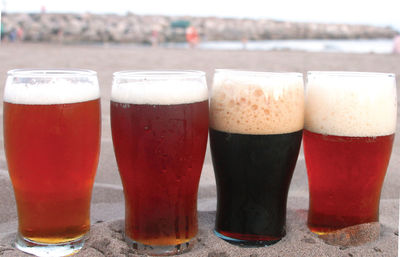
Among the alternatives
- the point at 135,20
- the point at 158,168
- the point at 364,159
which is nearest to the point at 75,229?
the point at 158,168

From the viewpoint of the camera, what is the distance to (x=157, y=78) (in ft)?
4.65

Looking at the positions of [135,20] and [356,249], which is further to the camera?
[135,20]

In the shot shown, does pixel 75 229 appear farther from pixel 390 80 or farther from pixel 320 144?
pixel 390 80

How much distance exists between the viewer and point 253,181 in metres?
1.54

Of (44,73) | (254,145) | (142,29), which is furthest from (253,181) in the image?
Result: (142,29)

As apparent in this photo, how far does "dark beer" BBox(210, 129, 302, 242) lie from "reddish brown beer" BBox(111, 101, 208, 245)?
11cm

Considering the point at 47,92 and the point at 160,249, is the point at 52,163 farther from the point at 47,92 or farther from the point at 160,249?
the point at 160,249

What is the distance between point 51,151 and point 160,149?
1.10 feet

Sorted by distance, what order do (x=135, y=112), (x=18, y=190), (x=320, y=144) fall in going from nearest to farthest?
(x=135, y=112), (x=18, y=190), (x=320, y=144)

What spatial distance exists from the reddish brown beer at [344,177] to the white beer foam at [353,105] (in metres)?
0.03

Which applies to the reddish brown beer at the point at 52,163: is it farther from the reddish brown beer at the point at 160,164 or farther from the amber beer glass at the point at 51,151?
the reddish brown beer at the point at 160,164

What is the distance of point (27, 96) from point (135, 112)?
335 mm

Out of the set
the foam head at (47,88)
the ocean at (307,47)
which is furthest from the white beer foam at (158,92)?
the ocean at (307,47)

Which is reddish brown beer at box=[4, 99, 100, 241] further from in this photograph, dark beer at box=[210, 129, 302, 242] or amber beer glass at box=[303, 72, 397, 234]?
amber beer glass at box=[303, 72, 397, 234]
